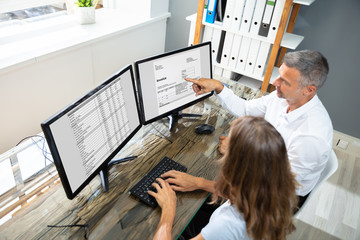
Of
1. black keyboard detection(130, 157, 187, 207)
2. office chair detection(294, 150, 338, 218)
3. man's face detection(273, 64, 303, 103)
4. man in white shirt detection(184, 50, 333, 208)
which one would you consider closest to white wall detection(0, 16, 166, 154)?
black keyboard detection(130, 157, 187, 207)

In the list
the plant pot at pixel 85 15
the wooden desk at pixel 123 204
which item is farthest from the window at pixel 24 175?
the plant pot at pixel 85 15

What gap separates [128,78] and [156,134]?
41 cm

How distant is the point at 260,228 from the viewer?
90cm

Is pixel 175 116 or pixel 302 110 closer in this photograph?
pixel 302 110

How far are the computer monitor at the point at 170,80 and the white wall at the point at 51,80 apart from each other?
0.86 metres

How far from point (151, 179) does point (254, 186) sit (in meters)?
0.54

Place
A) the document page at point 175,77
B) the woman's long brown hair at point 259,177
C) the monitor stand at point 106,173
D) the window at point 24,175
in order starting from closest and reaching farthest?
the woman's long brown hair at point 259,177, the window at point 24,175, the monitor stand at point 106,173, the document page at point 175,77

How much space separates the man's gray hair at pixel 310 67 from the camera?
4.50ft

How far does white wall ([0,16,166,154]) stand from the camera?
1.82 metres

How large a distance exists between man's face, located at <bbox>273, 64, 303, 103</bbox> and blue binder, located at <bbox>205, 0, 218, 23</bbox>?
1074 millimetres

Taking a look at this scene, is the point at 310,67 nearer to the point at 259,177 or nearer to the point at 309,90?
the point at 309,90

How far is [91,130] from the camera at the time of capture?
3.59 feet

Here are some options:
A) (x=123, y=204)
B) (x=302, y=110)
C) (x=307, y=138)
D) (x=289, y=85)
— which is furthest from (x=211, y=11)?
(x=123, y=204)

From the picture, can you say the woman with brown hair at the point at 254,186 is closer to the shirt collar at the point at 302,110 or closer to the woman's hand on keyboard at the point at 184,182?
the woman's hand on keyboard at the point at 184,182
